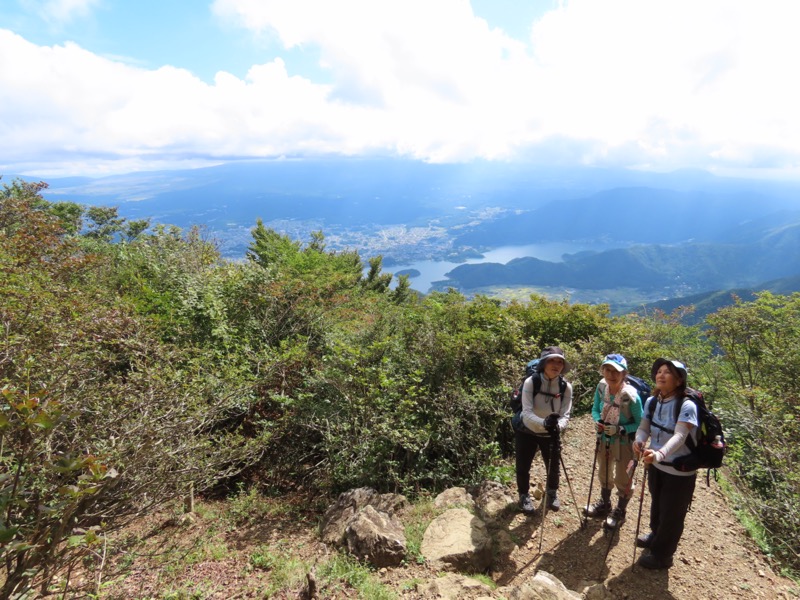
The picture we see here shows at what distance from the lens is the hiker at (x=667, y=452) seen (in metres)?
3.51

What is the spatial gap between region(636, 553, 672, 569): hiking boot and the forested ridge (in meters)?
1.57

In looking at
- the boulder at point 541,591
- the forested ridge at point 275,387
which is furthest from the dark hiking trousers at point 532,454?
the boulder at point 541,591

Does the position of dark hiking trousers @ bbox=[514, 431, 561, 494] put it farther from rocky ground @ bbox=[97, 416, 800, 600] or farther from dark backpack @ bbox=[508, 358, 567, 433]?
rocky ground @ bbox=[97, 416, 800, 600]

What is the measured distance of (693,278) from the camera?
188m

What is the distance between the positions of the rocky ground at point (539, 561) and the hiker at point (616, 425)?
501 millimetres

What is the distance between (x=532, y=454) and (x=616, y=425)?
97 cm

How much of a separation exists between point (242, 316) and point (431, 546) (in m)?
6.52

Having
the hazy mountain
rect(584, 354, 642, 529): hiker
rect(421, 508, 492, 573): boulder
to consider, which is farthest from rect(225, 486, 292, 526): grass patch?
the hazy mountain

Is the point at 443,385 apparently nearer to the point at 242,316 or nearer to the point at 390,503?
the point at 390,503

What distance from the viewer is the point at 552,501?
481 cm

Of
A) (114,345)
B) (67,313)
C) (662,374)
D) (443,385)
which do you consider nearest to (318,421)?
(443,385)

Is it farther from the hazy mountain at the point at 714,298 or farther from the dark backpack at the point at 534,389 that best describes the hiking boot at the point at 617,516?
the hazy mountain at the point at 714,298

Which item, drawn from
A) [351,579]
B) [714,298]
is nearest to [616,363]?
[351,579]

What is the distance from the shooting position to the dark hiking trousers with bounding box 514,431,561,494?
4.46 m
